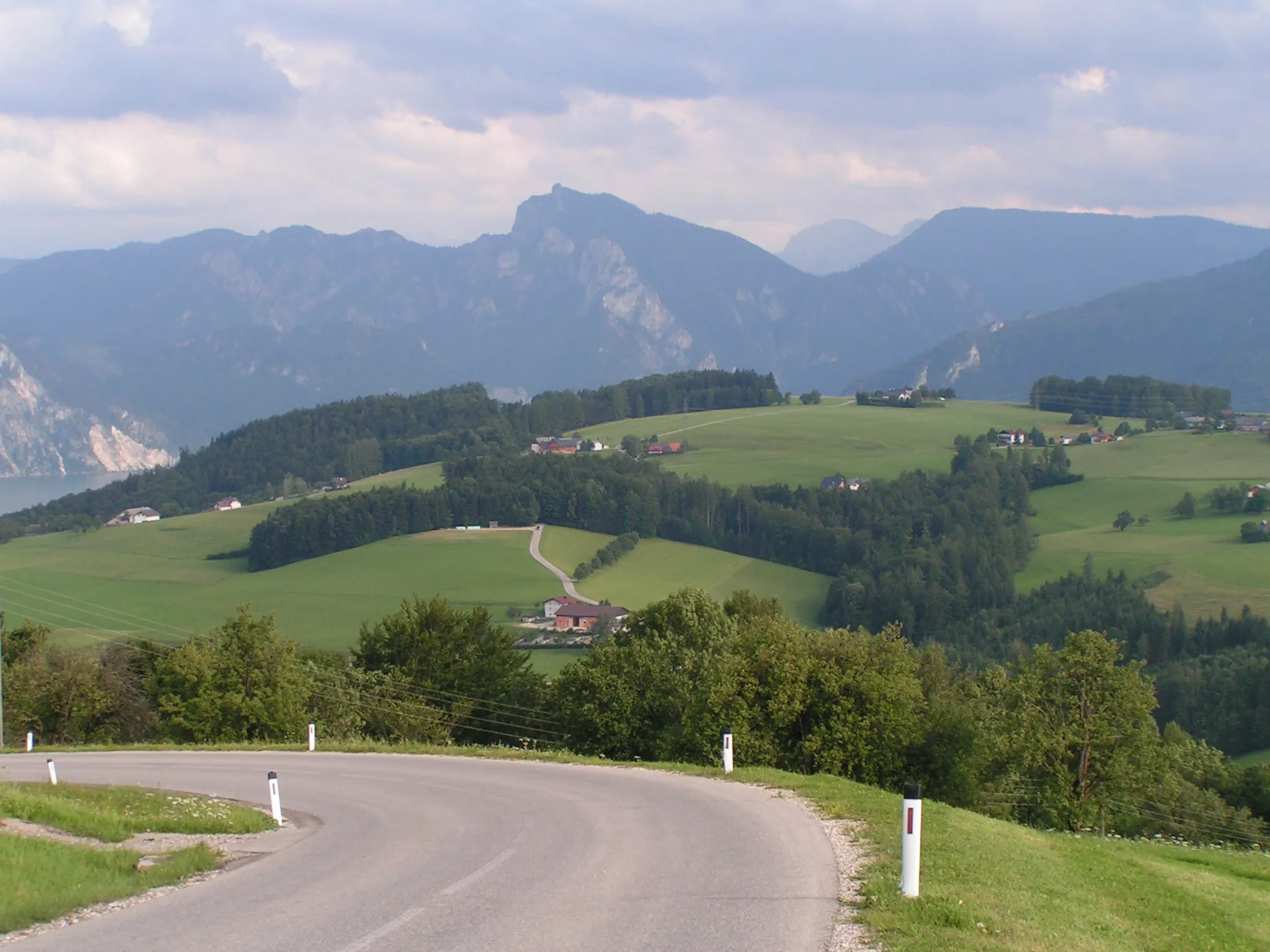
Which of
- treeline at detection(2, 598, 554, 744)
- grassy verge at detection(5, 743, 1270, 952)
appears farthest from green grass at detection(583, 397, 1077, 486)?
grassy verge at detection(5, 743, 1270, 952)

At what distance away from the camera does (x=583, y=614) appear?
9344 centimetres

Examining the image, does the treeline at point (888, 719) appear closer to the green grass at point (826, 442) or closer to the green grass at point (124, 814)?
the green grass at point (124, 814)

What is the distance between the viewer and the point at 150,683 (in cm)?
4912

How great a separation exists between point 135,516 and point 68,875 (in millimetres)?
177354

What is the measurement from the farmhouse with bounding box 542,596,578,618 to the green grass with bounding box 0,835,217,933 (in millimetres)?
83568

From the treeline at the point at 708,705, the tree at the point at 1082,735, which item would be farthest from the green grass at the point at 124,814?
the tree at the point at 1082,735

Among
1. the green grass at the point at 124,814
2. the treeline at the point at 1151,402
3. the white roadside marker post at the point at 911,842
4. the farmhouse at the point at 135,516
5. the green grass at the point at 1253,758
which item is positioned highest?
the treeline at the point at 1151,402

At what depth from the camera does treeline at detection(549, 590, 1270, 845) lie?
29.8 m

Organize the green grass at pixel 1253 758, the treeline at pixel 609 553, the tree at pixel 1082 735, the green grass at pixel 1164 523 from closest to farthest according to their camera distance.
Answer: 1. the tree at pixel 1082 735
2. the green grass at pixel 1253 758
3. the green grass at pixel 1164 523
4. the treeline at pixel 609 553

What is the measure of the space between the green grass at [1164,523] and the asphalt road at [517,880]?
89.9 metres

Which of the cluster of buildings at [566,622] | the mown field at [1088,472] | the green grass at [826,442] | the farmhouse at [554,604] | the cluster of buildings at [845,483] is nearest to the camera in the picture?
the cluster of buildings at [566,622]

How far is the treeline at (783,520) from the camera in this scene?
116000 millimetres

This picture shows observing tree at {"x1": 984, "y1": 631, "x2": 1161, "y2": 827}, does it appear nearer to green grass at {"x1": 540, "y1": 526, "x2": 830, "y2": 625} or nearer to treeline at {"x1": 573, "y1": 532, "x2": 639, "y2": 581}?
green grass at {"x1": 540, "y1": 526, "x2": 830, "y2": 625}

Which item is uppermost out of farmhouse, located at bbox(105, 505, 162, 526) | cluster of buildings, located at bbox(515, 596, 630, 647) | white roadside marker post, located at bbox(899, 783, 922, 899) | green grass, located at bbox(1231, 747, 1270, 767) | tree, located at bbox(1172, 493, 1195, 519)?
white roadside marker post, located at bbox(899, 783, 922, 899)
